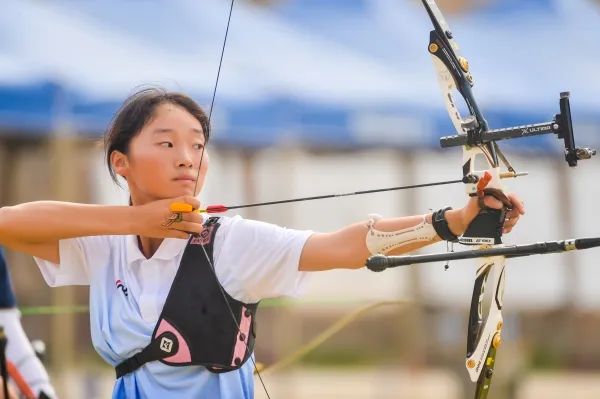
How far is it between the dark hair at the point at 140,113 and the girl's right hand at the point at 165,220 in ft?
0.95

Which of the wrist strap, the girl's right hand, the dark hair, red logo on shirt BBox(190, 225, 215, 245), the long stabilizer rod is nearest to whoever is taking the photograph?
the long stabilizer rod

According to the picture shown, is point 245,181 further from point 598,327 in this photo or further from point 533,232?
point 598,327

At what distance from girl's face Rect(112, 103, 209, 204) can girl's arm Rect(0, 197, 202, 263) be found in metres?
0.13

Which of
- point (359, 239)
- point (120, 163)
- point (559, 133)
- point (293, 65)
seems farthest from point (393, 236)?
point (293, 65)

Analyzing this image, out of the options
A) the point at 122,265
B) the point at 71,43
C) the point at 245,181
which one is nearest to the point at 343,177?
the point at 245,181

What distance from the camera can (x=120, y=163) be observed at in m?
3.58

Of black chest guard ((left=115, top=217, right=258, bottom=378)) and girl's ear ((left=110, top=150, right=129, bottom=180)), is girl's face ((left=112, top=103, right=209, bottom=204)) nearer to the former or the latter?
girl's ear ((left=110, top=150, right=129, bottom=180))

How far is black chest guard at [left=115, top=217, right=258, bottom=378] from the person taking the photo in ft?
10.9

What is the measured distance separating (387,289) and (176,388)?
11.9 meters

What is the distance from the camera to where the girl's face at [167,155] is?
135 inches

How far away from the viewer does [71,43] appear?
987 cm

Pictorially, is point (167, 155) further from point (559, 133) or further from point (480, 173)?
point (559, 133)

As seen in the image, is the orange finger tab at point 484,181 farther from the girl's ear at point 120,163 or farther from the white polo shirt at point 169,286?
the girl's ear at point 120,163

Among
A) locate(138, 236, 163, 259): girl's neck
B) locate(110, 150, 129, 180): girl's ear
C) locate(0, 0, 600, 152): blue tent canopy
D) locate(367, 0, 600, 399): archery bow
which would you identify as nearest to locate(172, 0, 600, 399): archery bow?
locate(367, 0, 600, 399): archery bow
